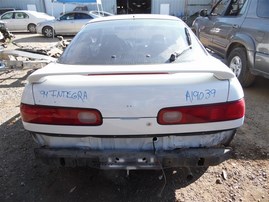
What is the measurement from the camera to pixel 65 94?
79.4 inches

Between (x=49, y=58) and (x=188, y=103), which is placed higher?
(x=188, y=103)

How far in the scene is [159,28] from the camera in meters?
2.93

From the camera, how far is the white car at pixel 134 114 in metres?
1.97

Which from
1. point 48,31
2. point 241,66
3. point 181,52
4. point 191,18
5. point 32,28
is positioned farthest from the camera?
point 191,18

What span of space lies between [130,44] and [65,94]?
0.98 metres

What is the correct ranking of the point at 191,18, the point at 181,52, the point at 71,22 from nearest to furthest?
the point at 181,52 < the point at 71,22 < the point at 191,18

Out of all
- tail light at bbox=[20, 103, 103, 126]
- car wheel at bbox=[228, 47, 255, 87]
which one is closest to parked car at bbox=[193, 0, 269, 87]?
car wheel at bbox=[228, 47, 255, 87]

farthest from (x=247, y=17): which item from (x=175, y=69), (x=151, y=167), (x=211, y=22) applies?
(x=151, y=167)

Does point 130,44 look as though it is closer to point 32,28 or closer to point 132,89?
point 132,89

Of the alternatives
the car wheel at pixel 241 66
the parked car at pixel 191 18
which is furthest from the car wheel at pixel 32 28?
the car wheel at pixel 241 66

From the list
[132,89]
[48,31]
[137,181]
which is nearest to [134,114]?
[132,89]

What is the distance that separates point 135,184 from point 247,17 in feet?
13.2

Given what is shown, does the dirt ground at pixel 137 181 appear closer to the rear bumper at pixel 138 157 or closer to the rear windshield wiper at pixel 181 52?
→ the rear bumper at pixel 138 157

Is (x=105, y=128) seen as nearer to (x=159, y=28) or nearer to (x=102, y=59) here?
(x=102, y=59)
